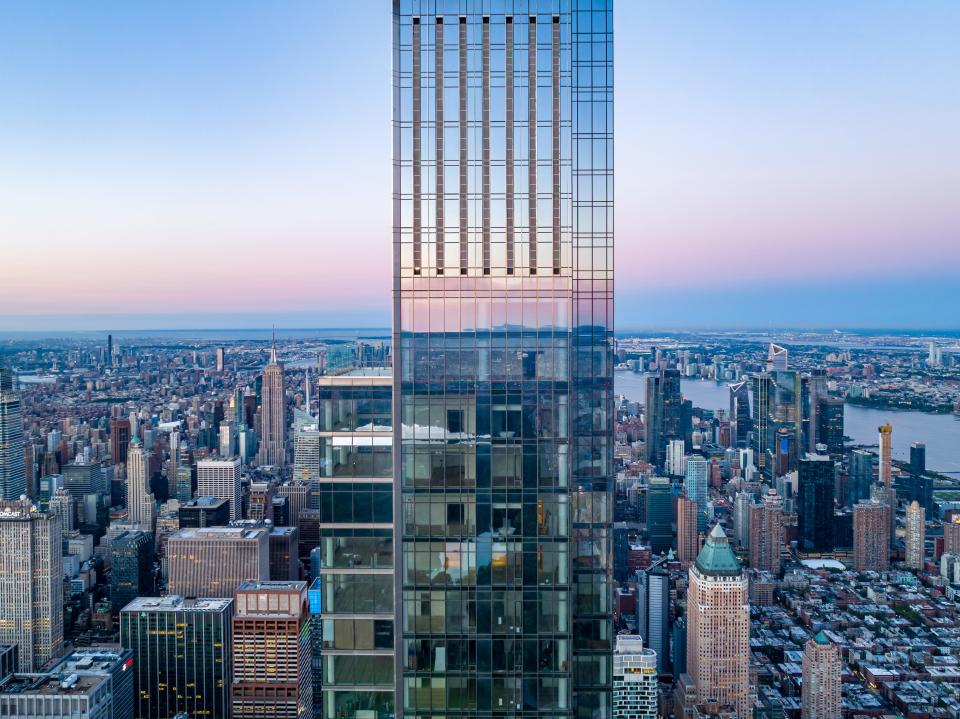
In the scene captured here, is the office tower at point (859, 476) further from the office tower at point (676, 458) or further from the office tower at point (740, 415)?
the office tower at point (676, 458)

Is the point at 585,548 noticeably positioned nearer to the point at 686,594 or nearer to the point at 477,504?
the point at 477,504

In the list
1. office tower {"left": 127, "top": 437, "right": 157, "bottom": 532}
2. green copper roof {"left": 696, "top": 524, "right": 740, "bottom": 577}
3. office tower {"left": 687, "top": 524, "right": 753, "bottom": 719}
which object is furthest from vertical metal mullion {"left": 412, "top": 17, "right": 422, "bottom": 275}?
office tower {"left": 127, "top": 437, "right": 157, "bottom": 532}

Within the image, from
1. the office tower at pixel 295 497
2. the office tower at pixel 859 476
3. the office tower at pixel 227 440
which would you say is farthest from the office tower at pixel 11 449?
the office tower at pixel 859 476

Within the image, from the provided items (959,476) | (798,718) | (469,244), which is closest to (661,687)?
(798,718)

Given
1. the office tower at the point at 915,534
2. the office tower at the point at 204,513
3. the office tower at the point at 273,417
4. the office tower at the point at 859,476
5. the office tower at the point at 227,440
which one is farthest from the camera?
the office tower at the point at 227,440

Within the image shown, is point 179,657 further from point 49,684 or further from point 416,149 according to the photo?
point 416,149

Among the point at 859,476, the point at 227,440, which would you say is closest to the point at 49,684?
the point at 227,440
